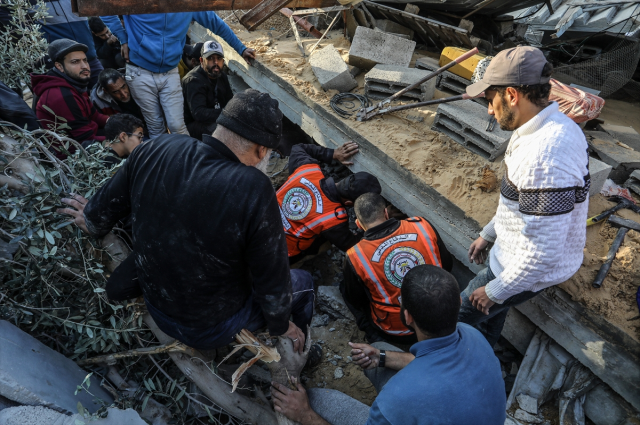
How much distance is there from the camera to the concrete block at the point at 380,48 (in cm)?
519

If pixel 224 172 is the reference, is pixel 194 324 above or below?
below

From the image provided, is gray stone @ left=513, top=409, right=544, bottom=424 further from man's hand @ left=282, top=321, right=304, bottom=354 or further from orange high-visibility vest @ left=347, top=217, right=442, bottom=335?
man's hand @ left=282, top=321, right=304, bottom=354

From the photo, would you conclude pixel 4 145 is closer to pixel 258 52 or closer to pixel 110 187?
pixel 110 187

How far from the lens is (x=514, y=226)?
8.05ft

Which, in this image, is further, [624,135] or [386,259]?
[624,135]

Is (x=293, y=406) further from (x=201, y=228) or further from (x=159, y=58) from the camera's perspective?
(x=159, y=58)

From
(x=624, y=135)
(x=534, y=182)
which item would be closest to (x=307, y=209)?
(x=534, y=182)

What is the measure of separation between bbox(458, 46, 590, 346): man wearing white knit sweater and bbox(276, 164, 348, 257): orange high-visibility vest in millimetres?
1653

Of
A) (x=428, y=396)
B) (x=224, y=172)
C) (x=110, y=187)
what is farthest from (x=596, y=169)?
(x=110, y=187)

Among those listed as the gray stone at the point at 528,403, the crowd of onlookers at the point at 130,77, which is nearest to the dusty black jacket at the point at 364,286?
the gray stone at the point at 528,403

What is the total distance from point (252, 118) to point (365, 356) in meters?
1.86

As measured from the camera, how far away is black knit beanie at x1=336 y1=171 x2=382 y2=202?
3.88 metres

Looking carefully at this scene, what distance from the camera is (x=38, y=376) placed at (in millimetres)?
2418

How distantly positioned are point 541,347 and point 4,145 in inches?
176
